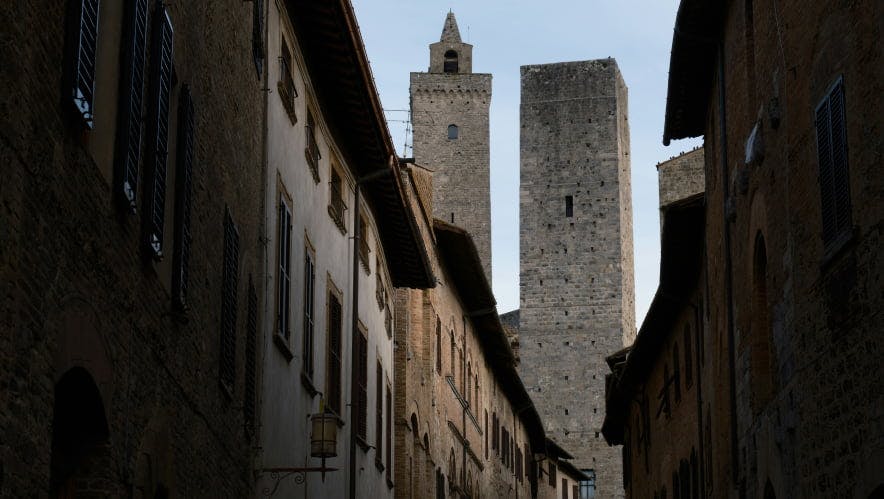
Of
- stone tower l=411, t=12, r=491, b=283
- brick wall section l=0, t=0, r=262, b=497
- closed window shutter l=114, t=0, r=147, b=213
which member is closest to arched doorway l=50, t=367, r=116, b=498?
brick wall section l=0, t=0, r=262, b=497

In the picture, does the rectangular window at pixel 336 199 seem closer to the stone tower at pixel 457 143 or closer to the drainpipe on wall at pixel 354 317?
the drainpipe on wall at pixel 354 317

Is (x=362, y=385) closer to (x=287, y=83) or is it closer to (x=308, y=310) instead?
(x=308, y=310)

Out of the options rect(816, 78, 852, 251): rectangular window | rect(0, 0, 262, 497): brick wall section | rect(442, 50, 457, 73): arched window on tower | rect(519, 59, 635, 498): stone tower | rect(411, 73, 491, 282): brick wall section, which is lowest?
rect(0, 0, 262, 497): brick wall section

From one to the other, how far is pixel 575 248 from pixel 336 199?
47.7 m

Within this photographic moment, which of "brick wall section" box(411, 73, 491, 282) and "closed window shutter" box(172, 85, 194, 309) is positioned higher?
"brick wall section" box(411, 73, 491, 282)

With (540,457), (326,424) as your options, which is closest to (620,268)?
(540,457)

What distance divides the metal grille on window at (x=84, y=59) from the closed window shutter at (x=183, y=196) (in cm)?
259

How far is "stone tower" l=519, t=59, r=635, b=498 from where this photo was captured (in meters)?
65.8

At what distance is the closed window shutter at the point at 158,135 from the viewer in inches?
373

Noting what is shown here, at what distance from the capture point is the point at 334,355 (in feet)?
65.2

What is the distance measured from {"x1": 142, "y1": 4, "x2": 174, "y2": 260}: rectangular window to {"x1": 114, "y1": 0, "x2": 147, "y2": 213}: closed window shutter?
29 cm

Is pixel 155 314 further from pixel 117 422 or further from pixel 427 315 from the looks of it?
pixel 427 315

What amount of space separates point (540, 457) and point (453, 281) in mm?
24053

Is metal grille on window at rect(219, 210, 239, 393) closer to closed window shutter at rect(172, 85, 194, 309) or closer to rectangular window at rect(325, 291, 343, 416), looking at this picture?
closed window shutter at rect(172, 85, 194, 309)
